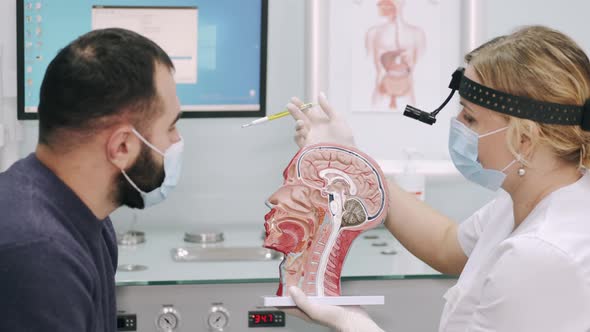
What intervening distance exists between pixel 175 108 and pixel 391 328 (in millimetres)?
841

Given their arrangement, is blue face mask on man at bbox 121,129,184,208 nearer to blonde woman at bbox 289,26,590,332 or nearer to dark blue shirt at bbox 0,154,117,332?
dark blue shirt at bbox 0,154,117,332

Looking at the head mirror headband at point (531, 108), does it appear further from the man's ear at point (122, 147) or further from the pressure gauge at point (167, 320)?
the pressure gauge at point (167, 320)

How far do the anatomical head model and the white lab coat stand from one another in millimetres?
316

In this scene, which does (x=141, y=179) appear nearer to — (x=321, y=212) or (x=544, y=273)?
(x=321, y=212)

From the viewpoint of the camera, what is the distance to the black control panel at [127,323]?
1.81 meters

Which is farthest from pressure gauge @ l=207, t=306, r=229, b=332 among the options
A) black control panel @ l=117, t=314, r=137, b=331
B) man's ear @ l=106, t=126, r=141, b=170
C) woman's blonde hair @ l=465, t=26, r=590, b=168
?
woman's blonde hair @ l=465, t=26, r=590, b=168

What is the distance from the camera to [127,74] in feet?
4.19

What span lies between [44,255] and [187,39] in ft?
4.02

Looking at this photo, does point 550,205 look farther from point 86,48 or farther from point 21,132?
point 21,132

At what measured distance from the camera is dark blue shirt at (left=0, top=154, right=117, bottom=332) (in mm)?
1140

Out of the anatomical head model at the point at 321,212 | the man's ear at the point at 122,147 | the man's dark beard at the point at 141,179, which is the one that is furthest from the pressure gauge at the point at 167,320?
the man's ear at the point at 122,147

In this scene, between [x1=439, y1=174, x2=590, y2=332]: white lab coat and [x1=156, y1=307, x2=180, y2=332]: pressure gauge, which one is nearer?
[x1=439, y1=174, x2=590, y2=332]: white lab coat

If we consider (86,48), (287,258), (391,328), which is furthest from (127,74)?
(391,328)

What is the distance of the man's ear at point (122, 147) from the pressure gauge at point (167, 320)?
0.56 m
